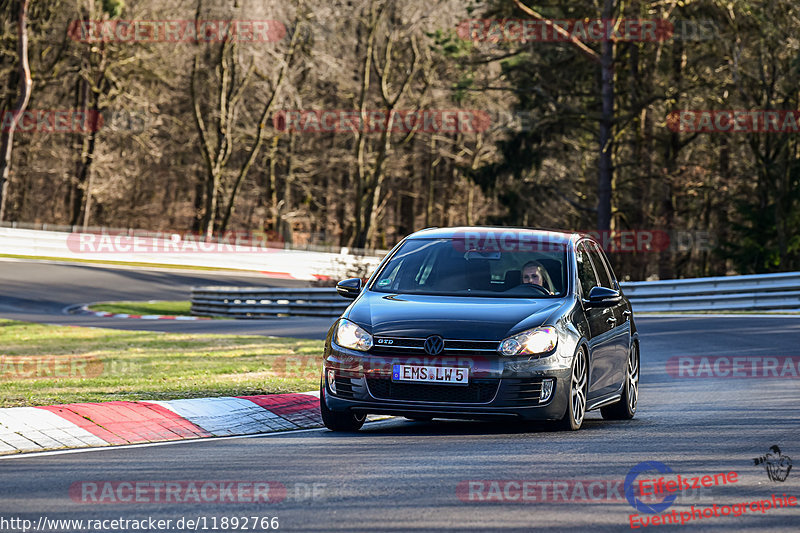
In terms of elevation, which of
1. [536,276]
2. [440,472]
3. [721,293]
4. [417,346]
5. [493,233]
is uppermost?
[493,233]

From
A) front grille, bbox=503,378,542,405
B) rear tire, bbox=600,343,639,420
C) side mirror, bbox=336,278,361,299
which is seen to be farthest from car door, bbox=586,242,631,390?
side mirror, bbox=336,278,361,299

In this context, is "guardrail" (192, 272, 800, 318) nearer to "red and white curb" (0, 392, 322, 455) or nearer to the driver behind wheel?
the driver behind wheel

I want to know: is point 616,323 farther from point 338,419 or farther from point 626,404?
point 338,419

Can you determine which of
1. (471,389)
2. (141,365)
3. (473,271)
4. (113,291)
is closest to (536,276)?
(473,271)

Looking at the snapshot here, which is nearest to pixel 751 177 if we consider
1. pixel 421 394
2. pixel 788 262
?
pixel 788 262

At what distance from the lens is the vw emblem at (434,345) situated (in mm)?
8352

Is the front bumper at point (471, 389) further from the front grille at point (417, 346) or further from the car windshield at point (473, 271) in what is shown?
the car windshield at point (473, 271)

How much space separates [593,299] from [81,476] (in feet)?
14.5

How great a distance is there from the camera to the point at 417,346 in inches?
331

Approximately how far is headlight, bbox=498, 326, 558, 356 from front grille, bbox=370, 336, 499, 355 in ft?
0.33

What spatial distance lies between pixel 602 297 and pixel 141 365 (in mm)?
8182

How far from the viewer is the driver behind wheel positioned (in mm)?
9500

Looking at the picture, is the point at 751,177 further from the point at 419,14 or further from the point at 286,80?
the point at 286,80

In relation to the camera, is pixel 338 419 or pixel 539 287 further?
pixel 539 287
